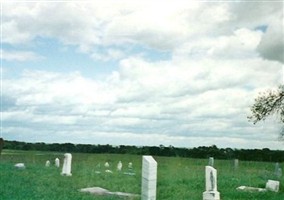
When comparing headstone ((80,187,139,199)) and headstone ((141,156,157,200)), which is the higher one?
headstone ((141,156,157,200))

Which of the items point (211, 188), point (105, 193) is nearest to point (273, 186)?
point (105, 193)

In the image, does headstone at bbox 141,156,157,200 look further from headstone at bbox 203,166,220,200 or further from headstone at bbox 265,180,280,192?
headstone at bbox 265,180,280,192

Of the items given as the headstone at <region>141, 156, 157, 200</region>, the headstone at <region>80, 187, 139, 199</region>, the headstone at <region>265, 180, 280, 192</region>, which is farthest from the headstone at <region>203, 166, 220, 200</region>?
the headstone at <region>265, 180, 280, 192</region>

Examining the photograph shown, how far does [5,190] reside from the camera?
858 inches

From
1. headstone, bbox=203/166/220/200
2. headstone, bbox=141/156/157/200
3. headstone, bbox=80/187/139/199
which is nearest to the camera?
headstone, bbox=141/156/157/200

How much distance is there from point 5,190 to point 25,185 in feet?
8.01

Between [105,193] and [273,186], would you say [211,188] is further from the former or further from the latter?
[273,186]

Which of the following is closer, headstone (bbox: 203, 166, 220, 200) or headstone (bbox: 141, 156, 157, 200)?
headstone (bbox: 141, 156, 157, 200)

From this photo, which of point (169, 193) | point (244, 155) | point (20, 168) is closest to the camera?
point (169, 193)

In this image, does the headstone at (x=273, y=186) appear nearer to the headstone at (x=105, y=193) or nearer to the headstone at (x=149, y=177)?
the headstone at (x=105, y=193)

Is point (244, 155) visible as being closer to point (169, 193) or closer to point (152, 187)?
point (169, 193)

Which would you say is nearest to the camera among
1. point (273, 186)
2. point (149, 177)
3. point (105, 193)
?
point (149, 177)

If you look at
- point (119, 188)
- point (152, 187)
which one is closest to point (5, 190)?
point (119, 188)

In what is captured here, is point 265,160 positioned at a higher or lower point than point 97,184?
higher
